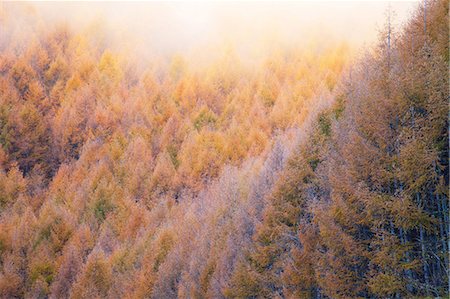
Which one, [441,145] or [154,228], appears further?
[154,228]

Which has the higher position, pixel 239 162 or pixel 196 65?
pixel 196 65

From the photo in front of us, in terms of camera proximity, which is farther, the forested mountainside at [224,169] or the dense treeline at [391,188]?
the forested mountainside at [224,169]

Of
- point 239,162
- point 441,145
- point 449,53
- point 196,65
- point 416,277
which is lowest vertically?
point 239,162

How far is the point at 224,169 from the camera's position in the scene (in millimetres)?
68688

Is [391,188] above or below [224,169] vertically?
above

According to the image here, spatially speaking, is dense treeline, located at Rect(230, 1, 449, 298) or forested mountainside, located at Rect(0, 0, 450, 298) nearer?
dense treeline, located at Rect(230, 1, 449, 298)

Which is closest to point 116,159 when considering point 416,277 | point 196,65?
point 196,65

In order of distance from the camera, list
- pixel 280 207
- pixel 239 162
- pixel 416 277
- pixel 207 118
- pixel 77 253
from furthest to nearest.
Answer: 1. pixel 207 118
2. pixel 239 162
3. pixel 77 253
4. pixel 280 207
5. pixel 416 277

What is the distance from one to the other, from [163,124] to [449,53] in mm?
72069

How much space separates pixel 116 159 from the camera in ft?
271

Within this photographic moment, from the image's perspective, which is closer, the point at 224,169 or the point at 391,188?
the point at 391,188

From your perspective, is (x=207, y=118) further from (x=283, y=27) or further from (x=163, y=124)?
(x=283, y=27)

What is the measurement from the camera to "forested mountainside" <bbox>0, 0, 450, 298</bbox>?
22.2m

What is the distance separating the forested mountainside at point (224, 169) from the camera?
22188mm
